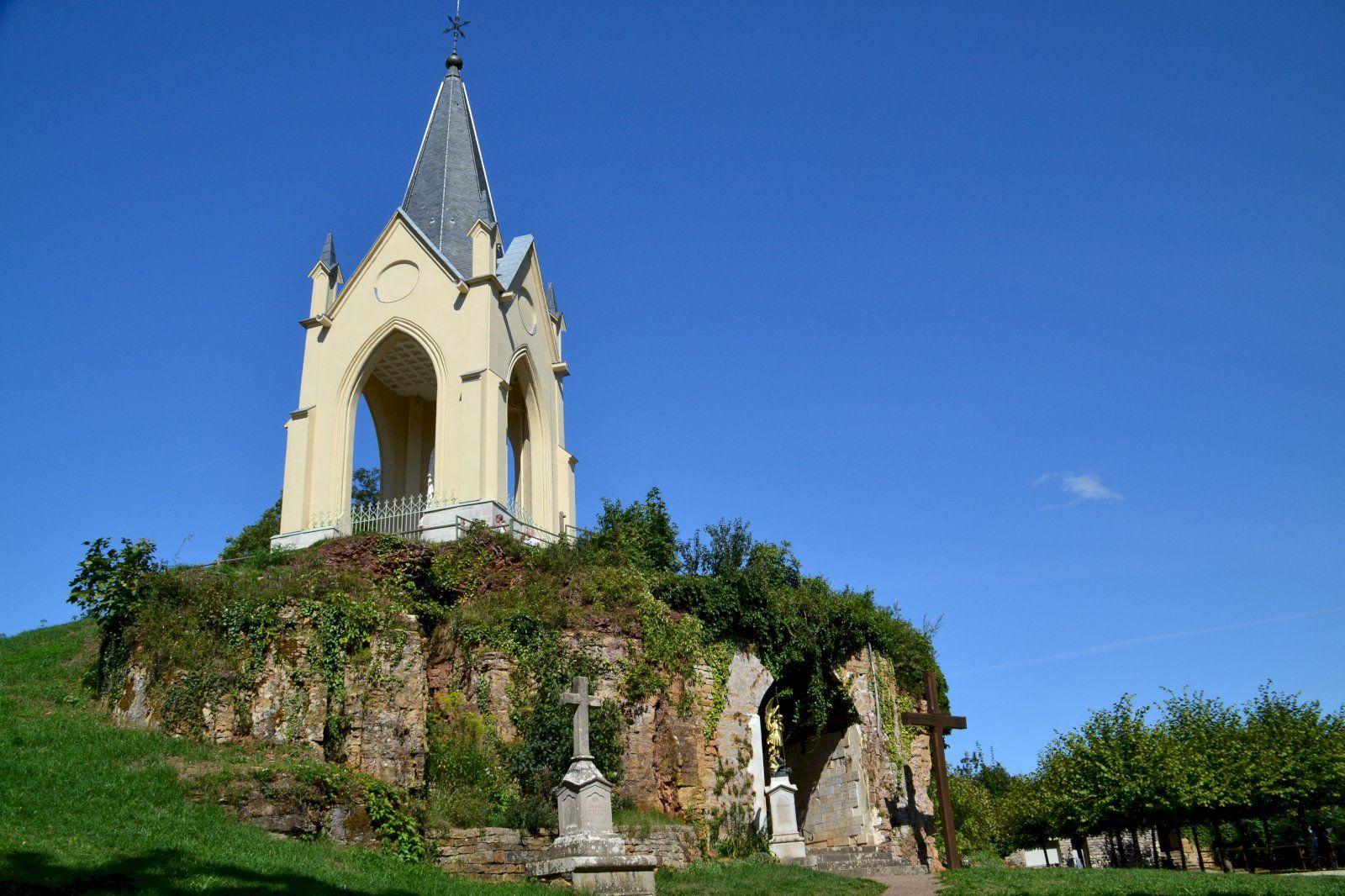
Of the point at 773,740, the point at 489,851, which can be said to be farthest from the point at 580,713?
the point at 773,740

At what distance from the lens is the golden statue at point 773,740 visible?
20778mm

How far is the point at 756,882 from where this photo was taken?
15.4 metres

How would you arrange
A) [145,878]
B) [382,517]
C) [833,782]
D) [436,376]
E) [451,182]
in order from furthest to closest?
[451,182], [436,376], [382,517], [833,782], [145,878]

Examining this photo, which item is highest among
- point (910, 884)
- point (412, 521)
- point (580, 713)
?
point (412, 521)

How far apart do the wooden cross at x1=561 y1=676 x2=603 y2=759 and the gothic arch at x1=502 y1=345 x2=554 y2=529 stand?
925 cm

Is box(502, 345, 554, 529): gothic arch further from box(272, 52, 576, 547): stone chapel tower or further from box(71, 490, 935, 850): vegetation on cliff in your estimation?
box(71, 490, 935, 850): vegetation on cliff

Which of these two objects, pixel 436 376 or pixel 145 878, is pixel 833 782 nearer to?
pixel 436 376

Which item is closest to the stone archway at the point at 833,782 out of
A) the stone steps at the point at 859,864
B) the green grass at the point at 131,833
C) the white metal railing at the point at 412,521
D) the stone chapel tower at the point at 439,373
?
the stone steps at the point at 859,864

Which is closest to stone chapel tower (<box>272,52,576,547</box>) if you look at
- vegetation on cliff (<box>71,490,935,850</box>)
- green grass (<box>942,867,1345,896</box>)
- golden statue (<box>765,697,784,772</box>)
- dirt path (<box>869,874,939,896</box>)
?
vegetation on cliff (<box>71,490,935,850</box>)

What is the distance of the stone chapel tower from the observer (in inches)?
848

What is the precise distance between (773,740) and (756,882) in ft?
18.2

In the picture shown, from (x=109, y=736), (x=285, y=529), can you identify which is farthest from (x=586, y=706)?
(x=285, y=529)

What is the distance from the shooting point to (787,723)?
2234 cm

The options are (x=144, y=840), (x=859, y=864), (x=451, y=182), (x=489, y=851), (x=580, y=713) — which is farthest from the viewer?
(x=451, y=182)
